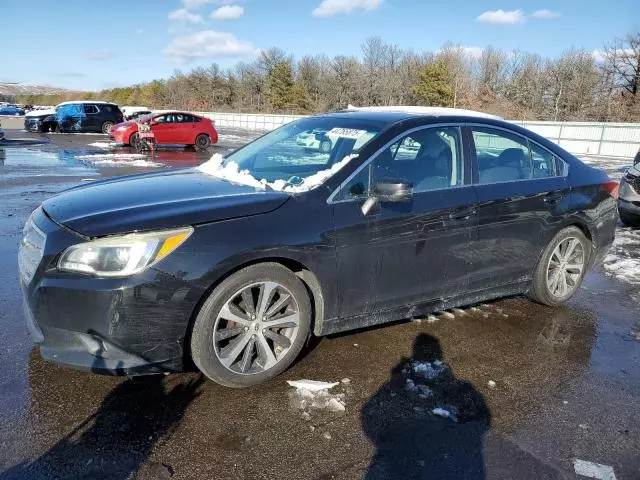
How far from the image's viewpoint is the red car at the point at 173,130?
2006 cm

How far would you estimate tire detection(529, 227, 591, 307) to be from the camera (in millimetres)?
4559

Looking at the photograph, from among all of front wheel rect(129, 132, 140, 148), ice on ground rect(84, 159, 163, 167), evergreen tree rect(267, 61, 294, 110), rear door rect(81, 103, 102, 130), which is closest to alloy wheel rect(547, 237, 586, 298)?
ice on ground rect(84, 159, 163, 167)

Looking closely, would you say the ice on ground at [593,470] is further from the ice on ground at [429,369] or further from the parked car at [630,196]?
A: the parked car at [630,196]

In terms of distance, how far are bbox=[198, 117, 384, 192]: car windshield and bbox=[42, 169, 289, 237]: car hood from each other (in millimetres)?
228

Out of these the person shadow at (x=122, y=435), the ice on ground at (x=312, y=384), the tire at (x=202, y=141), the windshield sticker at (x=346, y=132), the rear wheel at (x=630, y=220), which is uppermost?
the windshield sticker at (x=346, y=132)

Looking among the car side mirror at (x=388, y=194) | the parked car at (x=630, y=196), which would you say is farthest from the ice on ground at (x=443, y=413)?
the parked car at (x=630, y=196)

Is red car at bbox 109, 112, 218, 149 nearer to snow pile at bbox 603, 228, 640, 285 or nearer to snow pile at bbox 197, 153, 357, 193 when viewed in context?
snow pile at bbox 603, 228, 640, 285

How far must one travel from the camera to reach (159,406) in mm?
2912

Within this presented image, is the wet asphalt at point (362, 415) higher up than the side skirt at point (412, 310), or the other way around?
the side skirt at point (412, 310)

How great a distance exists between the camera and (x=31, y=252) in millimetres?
2990

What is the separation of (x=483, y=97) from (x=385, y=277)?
5447 cm

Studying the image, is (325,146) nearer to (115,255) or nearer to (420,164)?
(420,164)

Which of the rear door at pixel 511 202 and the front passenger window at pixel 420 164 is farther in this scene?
the rear door at pixel 511 202

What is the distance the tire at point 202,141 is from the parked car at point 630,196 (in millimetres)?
16811
